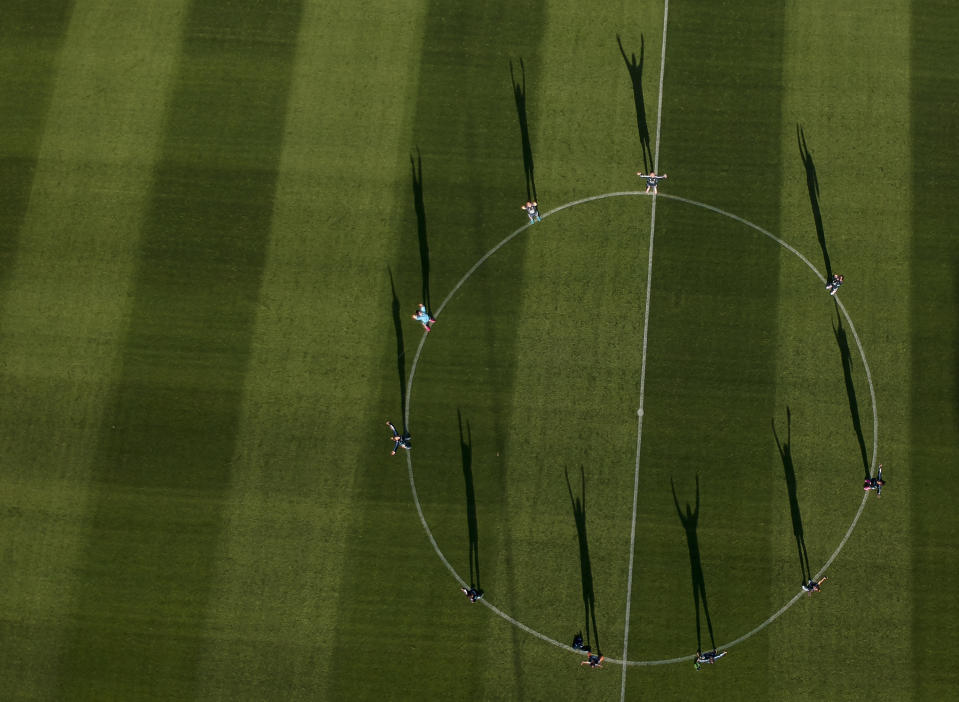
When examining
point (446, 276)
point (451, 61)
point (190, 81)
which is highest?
point (451, 61)

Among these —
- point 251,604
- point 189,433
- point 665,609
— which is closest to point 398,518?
point 251,604

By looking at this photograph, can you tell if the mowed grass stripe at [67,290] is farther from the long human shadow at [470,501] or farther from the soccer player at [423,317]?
the long human shadow at [470,501]

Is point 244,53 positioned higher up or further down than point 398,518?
higher up

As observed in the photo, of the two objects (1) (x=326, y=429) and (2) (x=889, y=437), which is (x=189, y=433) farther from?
(2) (x=889, y=437)

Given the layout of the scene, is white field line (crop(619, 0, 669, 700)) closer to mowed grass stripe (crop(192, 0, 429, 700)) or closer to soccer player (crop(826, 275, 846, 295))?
soccer player (crop(826, 275, 846, 295))

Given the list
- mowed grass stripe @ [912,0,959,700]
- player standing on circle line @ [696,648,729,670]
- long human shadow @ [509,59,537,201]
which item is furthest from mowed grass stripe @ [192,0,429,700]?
mowed grass stripe @ [912,0,959,700]

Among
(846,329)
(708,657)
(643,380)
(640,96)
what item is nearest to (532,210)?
(640,96)

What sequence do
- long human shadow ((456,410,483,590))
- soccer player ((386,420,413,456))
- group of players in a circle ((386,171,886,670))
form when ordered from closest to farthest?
group of players in a circle ((386,171,886,670))
long human shadow ((456,410,483,590))
soccer player ((386,420,413,456))
